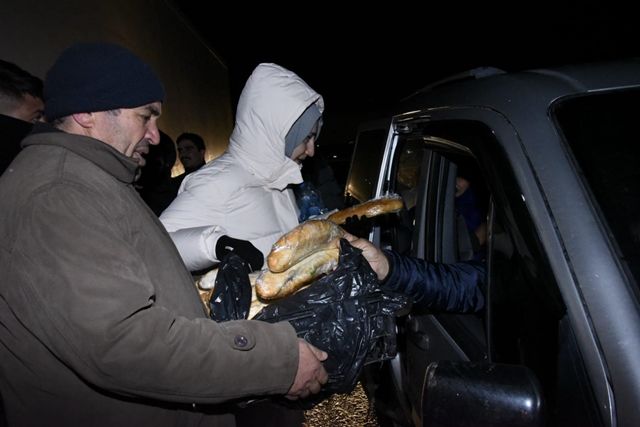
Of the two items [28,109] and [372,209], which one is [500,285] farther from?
[28,109]

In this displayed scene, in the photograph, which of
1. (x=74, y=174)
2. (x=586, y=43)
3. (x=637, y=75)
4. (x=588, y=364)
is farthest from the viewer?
(x=586, y=43)

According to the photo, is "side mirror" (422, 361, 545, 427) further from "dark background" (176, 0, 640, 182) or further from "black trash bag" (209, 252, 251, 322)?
"dark background" (176, 0, 640, 182)

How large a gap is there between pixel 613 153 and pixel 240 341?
1175 mm

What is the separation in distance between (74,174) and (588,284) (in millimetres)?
1304

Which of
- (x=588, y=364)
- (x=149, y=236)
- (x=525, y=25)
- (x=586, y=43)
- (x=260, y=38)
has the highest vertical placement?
(x=260, y=38)

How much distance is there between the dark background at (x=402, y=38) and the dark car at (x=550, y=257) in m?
6.42

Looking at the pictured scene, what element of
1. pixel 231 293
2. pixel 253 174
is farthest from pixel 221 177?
pixel 231 293

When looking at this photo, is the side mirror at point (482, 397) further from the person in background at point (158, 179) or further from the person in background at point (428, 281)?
the person in background at point (158, 179)

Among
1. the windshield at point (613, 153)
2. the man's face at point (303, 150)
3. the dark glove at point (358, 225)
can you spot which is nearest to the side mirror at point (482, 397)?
the windshield at point (613, 153)

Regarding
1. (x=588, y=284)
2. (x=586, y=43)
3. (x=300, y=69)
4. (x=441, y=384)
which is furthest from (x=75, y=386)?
(x=300, y=69)

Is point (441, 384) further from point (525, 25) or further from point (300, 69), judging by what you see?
point (300, 69)

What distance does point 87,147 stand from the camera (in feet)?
3.96

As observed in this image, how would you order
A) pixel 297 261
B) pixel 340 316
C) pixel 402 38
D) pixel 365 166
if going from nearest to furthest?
pixel 340 316, pixel 297 261, pixel 365 166, pixel 402 38

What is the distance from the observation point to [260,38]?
16.6 metres
